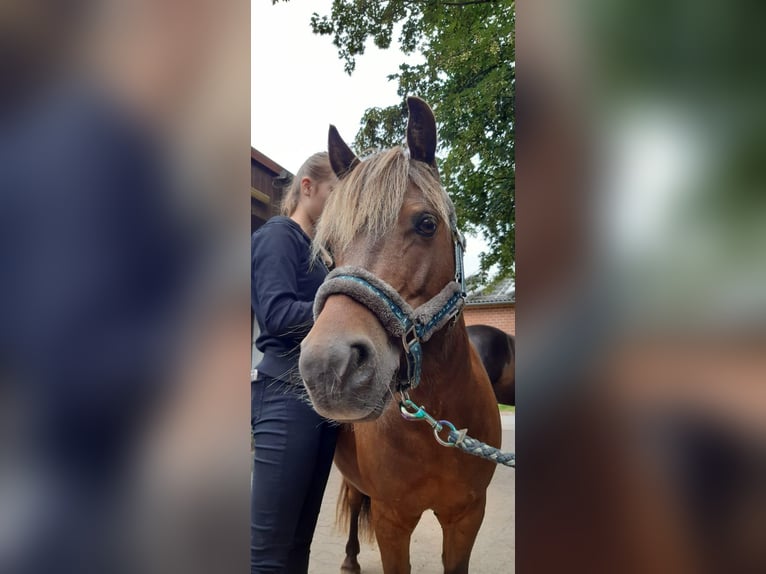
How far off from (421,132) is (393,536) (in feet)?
3.74

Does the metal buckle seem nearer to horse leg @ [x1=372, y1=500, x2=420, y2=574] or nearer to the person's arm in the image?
the person's arm

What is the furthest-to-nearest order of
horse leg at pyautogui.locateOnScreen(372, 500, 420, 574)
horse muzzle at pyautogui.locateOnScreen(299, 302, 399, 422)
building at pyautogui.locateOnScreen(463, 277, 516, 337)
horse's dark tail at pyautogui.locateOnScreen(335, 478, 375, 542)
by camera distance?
1. horse's dark tail at pyautogui.locateOnScreen(335, 478, 375, 542)
2. horse leg at pyautogui.locateOnScreen(372, 500, 420, 574)
3. building at pyautogui.locateOnScreen(463, 277, 516, 337)
4. horse muzzle at pyautogui.locateOnScreen(299, 302, 399, 422)

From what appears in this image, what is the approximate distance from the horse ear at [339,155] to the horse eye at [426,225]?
0.22 metres

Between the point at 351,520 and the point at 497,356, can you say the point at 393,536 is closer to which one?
the point at 351,520

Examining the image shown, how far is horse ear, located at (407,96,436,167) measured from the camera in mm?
982

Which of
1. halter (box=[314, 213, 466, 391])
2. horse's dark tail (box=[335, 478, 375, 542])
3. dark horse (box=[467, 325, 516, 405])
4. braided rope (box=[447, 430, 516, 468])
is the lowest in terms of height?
horse's dark tail (box=[335, 478, 375, 542])

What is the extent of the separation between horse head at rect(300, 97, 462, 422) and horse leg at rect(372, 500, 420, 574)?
1.79 feet

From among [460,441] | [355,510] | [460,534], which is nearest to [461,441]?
[460,441]

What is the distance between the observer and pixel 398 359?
38.4 inches

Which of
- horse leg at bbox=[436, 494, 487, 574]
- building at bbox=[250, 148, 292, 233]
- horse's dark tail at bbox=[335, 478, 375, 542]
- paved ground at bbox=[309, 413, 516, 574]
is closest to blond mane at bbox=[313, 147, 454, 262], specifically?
building at bbox=[250, 148, 292, 233]

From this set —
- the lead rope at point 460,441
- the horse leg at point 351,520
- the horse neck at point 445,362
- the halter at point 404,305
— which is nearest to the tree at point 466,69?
the halter at point 404,305
